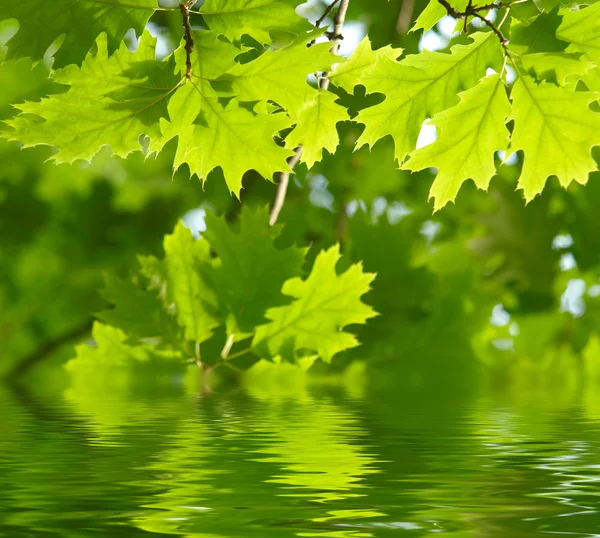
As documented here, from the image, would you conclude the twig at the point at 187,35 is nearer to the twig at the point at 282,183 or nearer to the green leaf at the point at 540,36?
the twig at the point at 282,183

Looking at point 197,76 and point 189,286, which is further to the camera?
point 189,286

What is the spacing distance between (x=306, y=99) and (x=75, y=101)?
29 cm

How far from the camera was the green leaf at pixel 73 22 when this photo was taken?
985 millimetres

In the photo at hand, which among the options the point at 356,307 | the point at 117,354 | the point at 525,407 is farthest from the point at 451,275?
the point at 117,354

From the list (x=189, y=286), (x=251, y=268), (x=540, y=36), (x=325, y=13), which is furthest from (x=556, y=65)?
(x=189, y=286)

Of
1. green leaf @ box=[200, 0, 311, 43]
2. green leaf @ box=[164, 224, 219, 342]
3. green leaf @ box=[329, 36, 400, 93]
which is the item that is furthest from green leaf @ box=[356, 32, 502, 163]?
green leaf @ box=[164, 224, 219, 342]

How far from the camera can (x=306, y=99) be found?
103cm

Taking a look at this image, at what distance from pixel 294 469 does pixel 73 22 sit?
572 millimetres

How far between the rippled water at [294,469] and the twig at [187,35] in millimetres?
454

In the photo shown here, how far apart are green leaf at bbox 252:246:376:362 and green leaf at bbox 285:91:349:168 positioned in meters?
0.23

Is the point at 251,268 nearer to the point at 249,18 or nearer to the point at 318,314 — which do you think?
the point at 318,314

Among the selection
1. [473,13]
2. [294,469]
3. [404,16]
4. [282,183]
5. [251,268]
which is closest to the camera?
[294,469]

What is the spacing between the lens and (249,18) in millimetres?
1009

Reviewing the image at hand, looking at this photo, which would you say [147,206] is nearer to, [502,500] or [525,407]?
[525,407]
